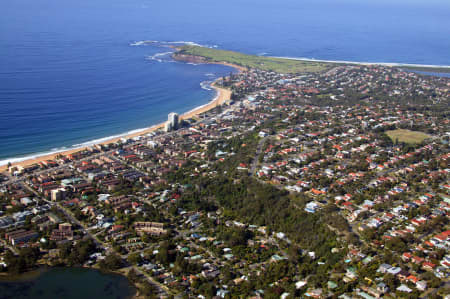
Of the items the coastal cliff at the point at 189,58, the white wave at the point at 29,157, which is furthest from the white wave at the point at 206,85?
the white wave at the point at 29,157

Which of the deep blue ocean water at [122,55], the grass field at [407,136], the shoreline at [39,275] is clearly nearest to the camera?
the shoreline at [39,275]

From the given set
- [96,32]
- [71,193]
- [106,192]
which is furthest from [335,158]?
[96,32]

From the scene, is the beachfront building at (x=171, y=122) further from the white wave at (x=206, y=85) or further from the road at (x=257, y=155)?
the white wave at (x=206, y=85)

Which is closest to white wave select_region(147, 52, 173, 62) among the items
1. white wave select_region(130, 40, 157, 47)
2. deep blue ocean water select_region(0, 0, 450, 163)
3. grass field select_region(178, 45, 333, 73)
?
deep blue ocean water select_region(0, 0, 450, 163)

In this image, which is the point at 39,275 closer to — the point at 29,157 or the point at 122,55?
the point at 29,157

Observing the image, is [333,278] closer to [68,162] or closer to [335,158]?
[335,158]
